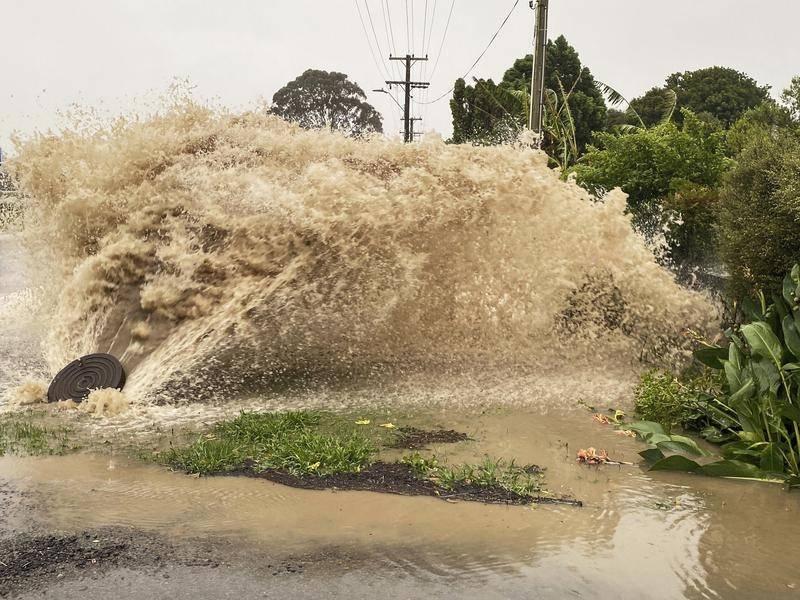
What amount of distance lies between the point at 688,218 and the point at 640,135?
6084 mm

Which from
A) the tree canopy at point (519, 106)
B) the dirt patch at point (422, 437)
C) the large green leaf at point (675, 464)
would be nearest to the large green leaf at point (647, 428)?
the large green leaf at point (675, 464)

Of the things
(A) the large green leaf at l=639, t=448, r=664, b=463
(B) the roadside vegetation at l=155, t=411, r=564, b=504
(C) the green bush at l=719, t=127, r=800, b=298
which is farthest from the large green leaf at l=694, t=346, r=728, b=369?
(B) the roadside vegetation at l=155, t=411, r=564, b=504

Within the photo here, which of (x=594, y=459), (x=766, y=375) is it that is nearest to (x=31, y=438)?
(x=594, y=459)

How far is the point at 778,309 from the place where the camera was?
7352mm

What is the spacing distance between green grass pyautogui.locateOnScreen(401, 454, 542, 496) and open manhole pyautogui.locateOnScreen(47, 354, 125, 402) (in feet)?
14.2

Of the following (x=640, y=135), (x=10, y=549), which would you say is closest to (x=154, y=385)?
(x=10, y=549)

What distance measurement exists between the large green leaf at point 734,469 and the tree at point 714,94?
183ft

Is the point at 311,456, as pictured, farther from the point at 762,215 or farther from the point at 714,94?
the point at 714,94

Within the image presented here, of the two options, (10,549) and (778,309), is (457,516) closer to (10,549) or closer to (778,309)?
(10,549)

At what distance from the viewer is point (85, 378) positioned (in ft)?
30.6

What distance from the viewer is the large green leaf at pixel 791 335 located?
22.3 ft

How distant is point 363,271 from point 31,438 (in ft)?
14.8

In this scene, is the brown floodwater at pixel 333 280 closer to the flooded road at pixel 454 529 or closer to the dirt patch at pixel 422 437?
the dirt patch at pixel 422 437

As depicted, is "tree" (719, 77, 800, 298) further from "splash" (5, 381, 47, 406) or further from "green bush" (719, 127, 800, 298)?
"splash" (5, 381, 47, 406)
